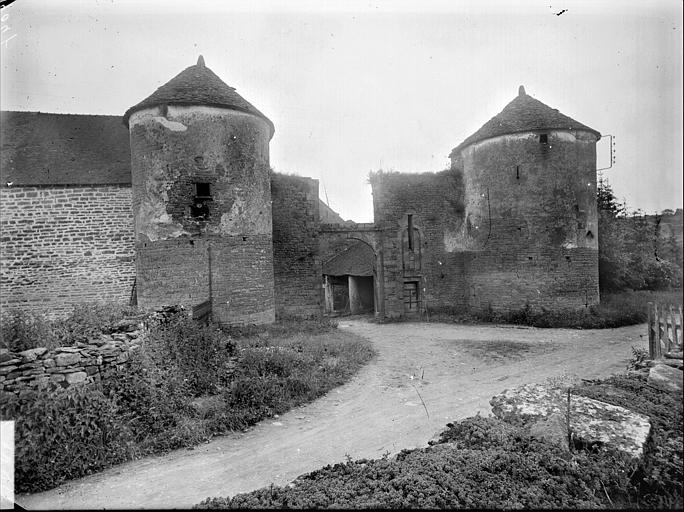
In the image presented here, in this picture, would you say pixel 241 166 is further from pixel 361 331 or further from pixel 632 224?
pixel 632 224

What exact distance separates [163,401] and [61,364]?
59.9 inches

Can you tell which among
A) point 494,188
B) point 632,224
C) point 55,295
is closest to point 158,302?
point 55,295

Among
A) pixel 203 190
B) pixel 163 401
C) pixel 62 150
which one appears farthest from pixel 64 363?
pixel 62 150

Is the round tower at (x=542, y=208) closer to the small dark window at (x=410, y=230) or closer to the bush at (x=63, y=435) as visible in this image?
the small dark window at (x=410, y=230)

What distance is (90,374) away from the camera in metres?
6.08

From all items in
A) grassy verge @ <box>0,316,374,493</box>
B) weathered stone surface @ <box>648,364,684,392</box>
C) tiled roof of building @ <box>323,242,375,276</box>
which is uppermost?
tiled roof of building @ <box>323,242,375,276</box>

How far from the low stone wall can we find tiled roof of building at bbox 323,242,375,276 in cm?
1867

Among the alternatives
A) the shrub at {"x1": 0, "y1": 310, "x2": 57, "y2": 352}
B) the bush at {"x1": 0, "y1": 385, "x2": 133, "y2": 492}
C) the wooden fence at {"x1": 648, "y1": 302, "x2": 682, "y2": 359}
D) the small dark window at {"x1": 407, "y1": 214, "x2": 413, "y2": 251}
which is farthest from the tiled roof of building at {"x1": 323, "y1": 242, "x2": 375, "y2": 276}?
the bush at {"x1": 0, "y1": 385, "x2": 133, "y2": 492}

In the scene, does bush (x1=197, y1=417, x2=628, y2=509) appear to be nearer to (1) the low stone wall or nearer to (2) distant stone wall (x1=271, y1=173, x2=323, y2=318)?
(1) the low stone wall

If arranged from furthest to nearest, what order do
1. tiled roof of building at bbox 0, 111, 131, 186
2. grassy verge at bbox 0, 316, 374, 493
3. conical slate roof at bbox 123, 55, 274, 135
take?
tiled roof of building at bbox 0, 111, 131, 186
conical slate roof at bbox 123, 55, 274, 135
grassy verge at bbox 0, 316, 374, 493

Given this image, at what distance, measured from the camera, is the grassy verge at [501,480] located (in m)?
3.73

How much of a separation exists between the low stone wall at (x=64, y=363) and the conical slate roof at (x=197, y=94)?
8588 mm

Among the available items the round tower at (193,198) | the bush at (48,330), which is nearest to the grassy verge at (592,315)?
the round tower at (193,198)

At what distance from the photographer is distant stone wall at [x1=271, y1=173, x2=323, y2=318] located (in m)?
17.8
